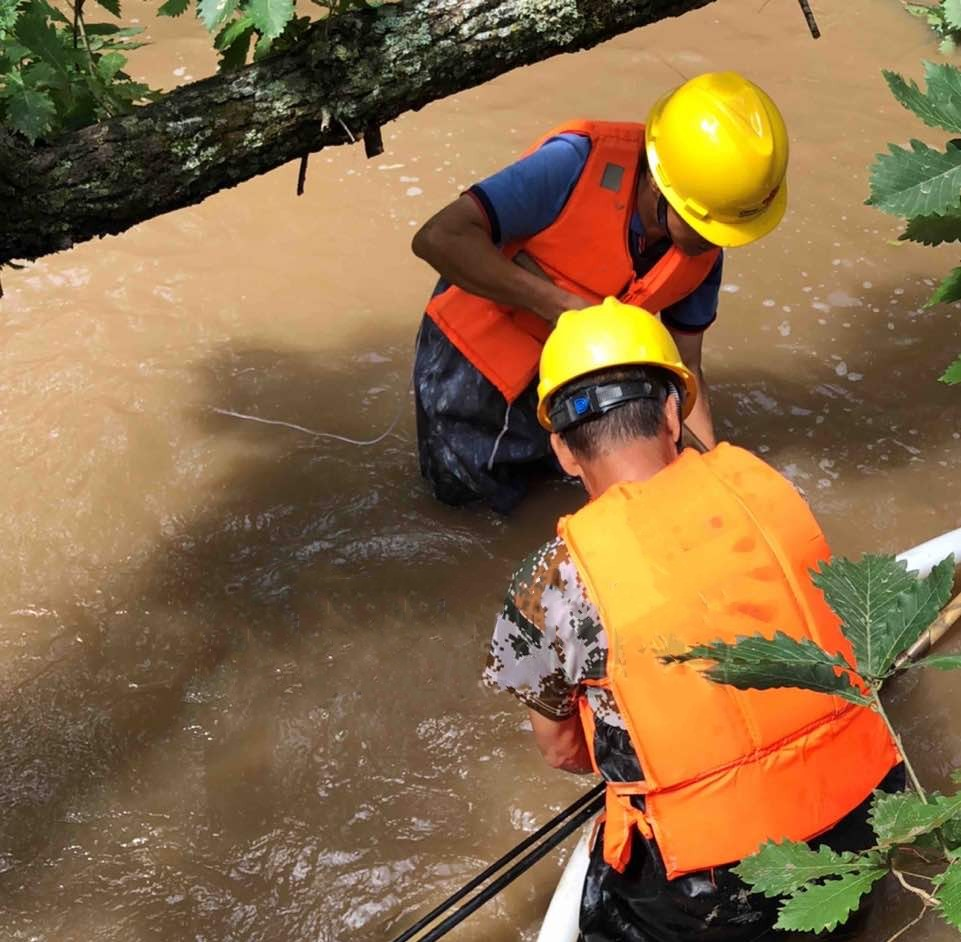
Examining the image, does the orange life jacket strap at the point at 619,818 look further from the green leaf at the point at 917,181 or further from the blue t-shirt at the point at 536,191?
the blue t-shirt at the point at 536,191

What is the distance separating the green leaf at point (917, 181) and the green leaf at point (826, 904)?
0.78 meters

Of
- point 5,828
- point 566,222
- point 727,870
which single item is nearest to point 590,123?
point 566,222

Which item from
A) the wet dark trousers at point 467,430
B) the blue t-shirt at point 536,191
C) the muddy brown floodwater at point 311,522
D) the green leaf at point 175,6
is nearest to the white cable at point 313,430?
the muddy brown floodwater at point 311,522

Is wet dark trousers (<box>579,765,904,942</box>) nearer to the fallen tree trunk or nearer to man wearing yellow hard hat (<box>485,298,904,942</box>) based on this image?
man wearing yellow hard hat (<box>485,298,904,942</box>)

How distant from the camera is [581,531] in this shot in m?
2.07

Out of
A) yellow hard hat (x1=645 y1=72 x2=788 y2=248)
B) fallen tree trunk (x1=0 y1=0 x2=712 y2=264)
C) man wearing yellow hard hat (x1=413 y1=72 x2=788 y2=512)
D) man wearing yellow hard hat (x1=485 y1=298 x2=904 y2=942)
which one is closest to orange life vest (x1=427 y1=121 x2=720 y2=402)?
man wearing yellow hard hat (x1=413 y1=72 x2=788 y2=512)

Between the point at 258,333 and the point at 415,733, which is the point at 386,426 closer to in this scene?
the point at 258,333

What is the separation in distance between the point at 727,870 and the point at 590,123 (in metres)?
2.16

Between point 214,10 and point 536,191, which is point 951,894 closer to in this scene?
point 214,10

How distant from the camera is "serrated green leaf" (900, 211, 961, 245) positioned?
1.54 meters

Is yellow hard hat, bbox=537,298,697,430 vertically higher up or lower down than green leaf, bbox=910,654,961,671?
lower down

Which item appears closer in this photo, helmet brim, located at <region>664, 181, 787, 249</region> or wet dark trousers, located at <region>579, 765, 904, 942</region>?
wet dark trousers, located at <region>579, 765, 904, 942</region>

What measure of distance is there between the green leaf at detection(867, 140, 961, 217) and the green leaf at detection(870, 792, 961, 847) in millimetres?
681

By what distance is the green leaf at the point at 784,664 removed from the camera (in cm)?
122
